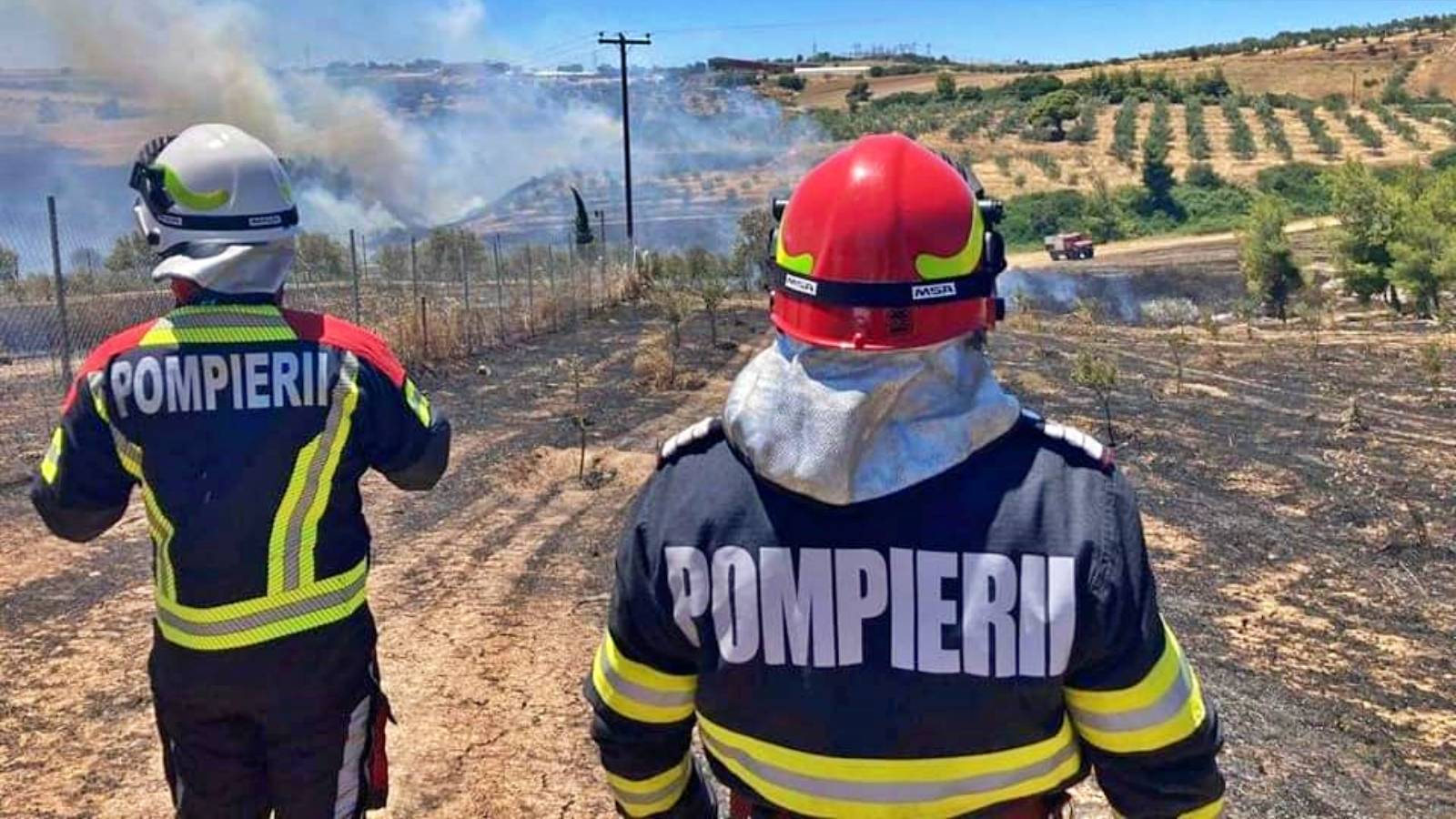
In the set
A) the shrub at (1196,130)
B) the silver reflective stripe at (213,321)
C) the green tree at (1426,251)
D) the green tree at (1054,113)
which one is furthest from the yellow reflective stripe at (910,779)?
the green tree at (1054,113)

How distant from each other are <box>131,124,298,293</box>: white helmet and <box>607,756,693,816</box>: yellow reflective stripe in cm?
130

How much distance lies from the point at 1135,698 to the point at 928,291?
57 centimetres

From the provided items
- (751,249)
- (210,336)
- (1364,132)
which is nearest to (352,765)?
(210,336)

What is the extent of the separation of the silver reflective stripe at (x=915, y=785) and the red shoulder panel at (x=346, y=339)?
1343mm

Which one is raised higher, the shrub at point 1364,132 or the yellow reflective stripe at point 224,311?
the shrub at point 1364,132

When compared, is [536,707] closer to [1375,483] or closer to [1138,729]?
[1138,729]

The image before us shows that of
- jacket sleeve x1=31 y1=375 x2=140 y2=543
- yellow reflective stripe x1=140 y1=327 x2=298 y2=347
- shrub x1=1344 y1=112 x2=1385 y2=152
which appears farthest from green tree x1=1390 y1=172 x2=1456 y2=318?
shrub x1=1344 y1=112 x2=1385 y2=152

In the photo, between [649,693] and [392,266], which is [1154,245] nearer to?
[392,266]

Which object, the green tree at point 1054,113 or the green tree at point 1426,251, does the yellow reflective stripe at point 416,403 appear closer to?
the green tree at point 1426,251

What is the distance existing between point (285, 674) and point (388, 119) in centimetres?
5532

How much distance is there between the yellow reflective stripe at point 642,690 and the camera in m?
1.73

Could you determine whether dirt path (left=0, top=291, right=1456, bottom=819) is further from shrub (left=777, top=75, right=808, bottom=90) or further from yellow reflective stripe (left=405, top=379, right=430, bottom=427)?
shrub (left=777, top=75, right=808, bottom=90)

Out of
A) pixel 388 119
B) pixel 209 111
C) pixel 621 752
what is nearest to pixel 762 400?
pixel 621 752

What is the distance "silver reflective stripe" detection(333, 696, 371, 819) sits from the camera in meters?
2.57
